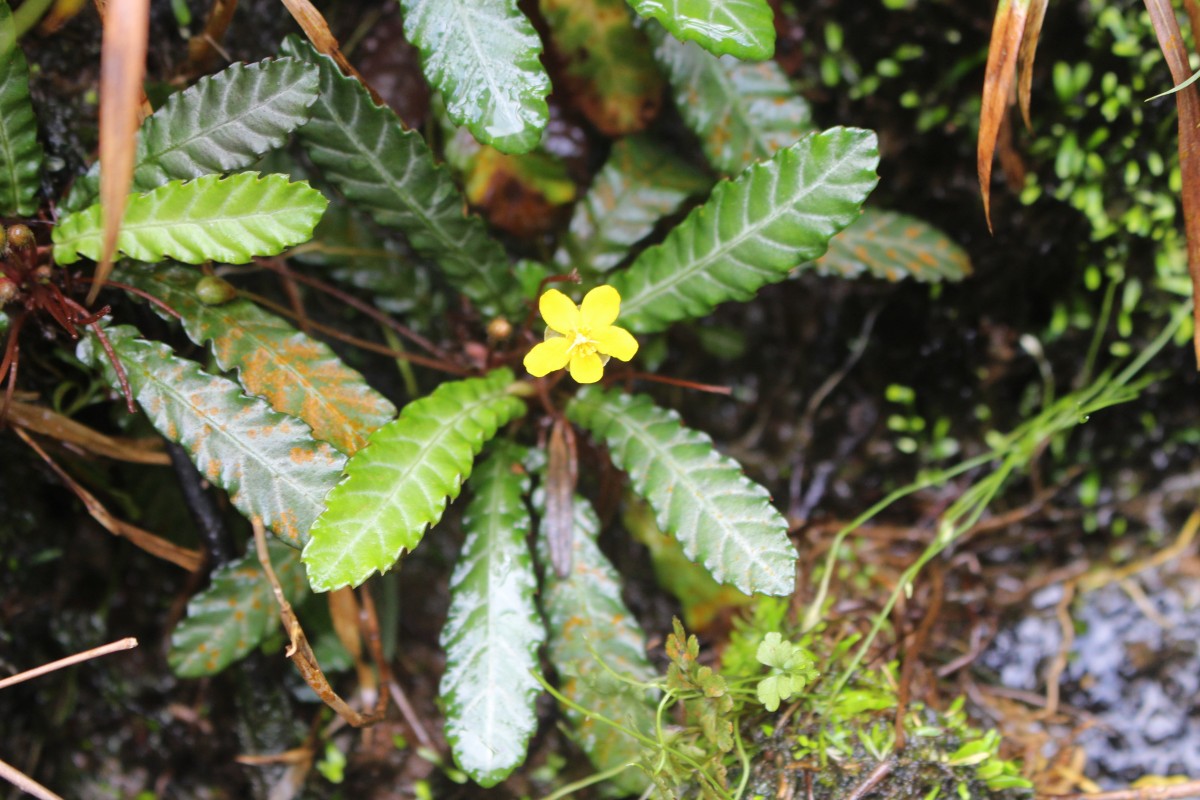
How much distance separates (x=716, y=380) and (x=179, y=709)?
4.88 ft

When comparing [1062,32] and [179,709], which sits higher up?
[1062,32]

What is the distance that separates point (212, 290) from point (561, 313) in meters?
0.62

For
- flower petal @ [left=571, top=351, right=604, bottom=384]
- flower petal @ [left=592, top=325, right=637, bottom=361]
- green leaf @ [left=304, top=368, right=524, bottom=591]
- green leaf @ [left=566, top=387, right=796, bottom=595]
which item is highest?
flower petal @ [left=592, top=325, right=637, bottom=361]

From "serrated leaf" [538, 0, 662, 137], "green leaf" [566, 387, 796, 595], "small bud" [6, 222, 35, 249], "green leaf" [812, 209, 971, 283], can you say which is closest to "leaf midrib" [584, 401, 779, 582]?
"green leaf" [566, 387, 796, 595]

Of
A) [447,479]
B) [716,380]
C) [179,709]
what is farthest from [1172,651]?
[179,709]

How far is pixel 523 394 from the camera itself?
1.83m

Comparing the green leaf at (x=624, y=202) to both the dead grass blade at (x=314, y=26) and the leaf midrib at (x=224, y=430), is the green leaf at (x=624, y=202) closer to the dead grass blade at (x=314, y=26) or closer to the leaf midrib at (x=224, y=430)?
the dead grass blade at (x=314, y=26)

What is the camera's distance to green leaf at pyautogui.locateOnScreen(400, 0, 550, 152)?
1.48m

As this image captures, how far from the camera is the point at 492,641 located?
63.8 inches

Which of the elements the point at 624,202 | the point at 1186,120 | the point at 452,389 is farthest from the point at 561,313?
the point at 1186,120

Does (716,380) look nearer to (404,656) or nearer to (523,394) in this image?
(523,394)

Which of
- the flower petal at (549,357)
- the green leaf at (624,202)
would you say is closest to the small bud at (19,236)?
the flower petal at (549,357)

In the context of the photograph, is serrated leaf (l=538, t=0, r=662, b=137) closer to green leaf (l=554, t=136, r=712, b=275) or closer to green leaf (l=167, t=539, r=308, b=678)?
green leaf (l=554, t=136, r=712, b=275)

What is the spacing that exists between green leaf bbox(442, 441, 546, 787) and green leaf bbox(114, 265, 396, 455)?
310 millimetres
